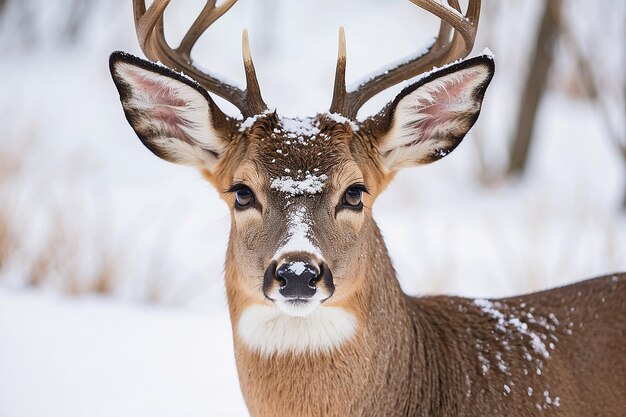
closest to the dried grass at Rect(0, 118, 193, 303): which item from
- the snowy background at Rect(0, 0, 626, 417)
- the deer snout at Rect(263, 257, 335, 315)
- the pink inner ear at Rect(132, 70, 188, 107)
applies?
the snowy background at Rect(0, 0, 626, 417)

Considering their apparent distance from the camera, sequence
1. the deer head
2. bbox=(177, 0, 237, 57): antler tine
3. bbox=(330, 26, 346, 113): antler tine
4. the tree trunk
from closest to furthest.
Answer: the deer head → bbox=(330, 26, 346, 113): antler tine → bbox=(177, 0, 237, 57): antler tine → the tree trunk

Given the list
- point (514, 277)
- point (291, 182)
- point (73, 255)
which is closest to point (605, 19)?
point (514, 277)

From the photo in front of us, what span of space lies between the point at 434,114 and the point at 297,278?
1033 millimetres

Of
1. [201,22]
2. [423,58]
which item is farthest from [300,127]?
[201,22]

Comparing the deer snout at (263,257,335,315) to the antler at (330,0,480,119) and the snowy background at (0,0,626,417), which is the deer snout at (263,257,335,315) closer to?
the antler at (330,0,480,119)

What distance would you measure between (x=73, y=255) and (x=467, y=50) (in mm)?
4370

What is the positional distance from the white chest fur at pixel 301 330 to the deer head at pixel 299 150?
58 millimetres

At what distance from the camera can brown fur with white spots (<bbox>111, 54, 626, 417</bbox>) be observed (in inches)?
120

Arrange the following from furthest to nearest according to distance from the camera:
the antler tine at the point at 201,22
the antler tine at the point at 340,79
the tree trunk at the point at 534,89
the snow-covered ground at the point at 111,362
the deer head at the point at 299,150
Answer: the tree trunk at the point at 534,89, the snow-covered ground at the point at 111,362, the antler tine at the point at 201,22, the antler tine at the point at 340,79, the deer head at the point at 299,150

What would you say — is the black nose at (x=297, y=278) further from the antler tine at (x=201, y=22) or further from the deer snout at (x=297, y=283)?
the antler tine at (x=201, y=22)

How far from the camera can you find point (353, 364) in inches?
123

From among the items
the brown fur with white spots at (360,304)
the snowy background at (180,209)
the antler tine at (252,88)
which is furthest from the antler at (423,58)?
the snowy background at (180,209)

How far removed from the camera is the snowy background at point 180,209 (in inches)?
211

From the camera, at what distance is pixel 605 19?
14312mm
